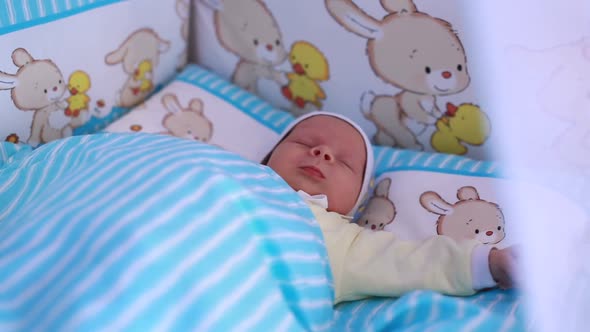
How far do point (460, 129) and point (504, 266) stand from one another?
16.6 inches

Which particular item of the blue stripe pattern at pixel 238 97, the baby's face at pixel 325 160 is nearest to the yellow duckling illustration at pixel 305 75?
the blue stripe pattern at pixel 238 97

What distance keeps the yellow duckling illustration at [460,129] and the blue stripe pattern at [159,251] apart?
479 millimetres

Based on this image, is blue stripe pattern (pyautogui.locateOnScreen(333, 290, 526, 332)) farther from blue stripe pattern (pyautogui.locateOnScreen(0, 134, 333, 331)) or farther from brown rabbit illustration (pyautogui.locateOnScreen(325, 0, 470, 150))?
brown rabbit illustration (pyautogui.locateOnScreen(325, 0, 470, 150))

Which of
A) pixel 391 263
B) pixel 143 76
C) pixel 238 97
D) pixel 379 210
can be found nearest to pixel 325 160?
pixel 379 210

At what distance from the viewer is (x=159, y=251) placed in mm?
782

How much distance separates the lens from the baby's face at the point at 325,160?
117 centimetres

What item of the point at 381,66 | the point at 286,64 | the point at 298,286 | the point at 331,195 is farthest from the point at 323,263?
the point at 286,64

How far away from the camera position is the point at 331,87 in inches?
55.3

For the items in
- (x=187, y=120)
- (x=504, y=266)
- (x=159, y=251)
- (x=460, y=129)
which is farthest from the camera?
(x=187, y=120)

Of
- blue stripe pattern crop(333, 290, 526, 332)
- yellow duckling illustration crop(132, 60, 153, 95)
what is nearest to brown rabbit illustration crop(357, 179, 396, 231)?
blue stripe pattern crop(333, 290, 526, 332)

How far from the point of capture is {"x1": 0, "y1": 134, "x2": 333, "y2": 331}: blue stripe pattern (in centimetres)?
76

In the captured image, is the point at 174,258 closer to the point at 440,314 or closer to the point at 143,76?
the point at 440,314

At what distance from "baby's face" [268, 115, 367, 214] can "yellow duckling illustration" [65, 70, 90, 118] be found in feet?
1.44

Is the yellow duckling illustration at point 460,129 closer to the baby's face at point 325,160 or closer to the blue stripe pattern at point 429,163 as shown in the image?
the blue stripe pattern at point 429,163
